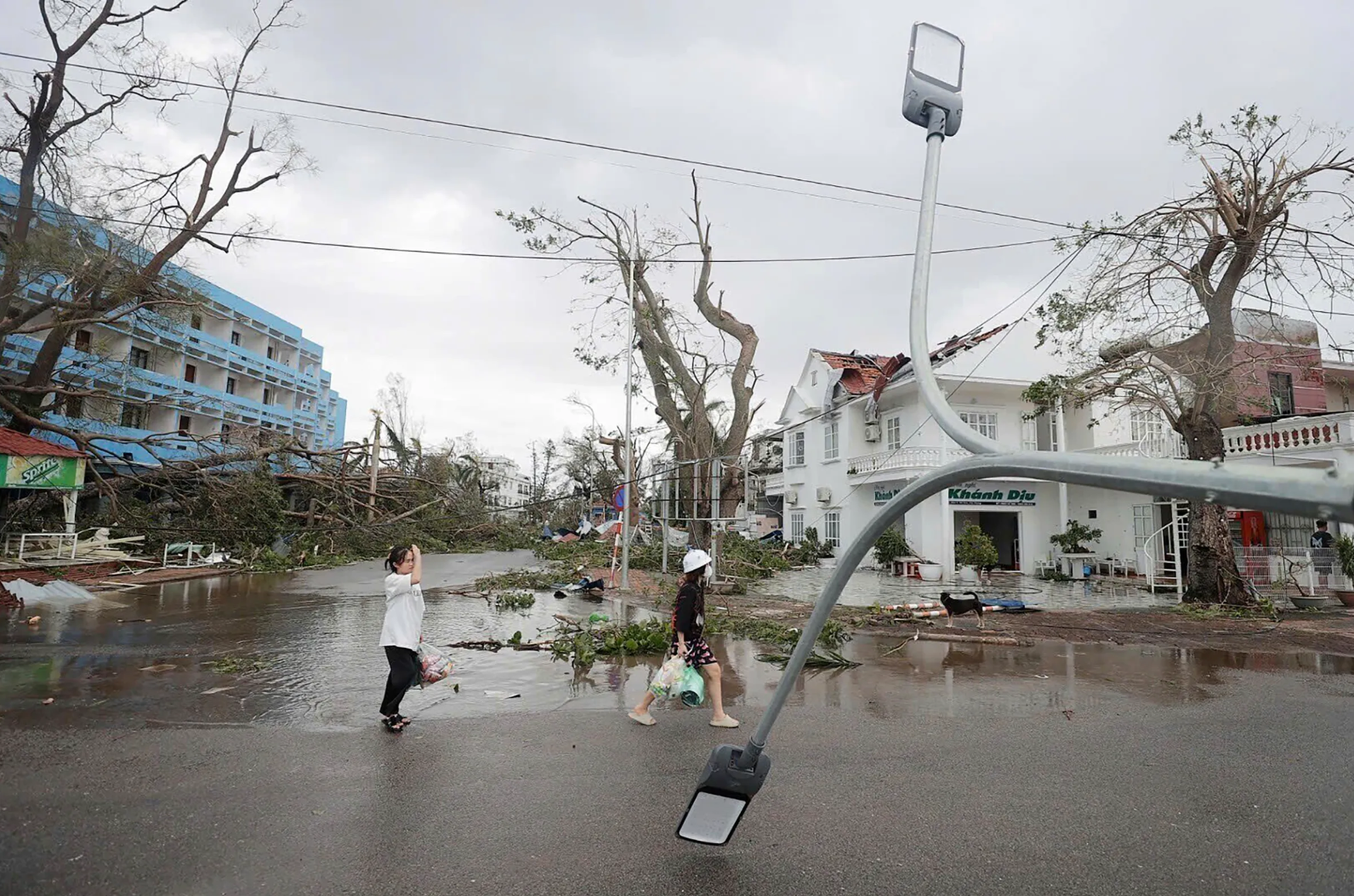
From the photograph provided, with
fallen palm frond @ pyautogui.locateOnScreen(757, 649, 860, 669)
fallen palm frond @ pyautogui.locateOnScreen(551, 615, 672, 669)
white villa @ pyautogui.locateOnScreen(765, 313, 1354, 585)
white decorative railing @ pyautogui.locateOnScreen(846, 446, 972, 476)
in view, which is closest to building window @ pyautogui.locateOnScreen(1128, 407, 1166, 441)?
white villa @ pyautogui.locateOnScreen(765, 313, 1354, 585)

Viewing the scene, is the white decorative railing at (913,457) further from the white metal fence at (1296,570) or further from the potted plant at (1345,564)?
the potted plant at (1345,564)

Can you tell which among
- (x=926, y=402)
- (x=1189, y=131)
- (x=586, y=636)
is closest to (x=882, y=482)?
(x=1189, y=131)

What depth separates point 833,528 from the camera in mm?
28844

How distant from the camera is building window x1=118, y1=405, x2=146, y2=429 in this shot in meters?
36.1

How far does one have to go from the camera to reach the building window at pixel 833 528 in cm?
2833

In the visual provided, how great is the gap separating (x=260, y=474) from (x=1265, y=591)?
27.6 meters

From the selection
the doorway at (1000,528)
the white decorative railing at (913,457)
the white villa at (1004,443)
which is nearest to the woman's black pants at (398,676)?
the white villa at (1004,443)

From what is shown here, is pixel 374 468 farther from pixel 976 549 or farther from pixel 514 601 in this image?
pixel 976 549

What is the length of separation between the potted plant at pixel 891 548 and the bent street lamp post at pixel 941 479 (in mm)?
21357

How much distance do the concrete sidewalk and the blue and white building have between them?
20551 millimetres

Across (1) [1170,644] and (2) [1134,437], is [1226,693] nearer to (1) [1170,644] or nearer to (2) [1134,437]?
(1) [1170,644]

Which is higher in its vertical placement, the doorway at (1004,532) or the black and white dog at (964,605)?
the doorway at (1004,532)

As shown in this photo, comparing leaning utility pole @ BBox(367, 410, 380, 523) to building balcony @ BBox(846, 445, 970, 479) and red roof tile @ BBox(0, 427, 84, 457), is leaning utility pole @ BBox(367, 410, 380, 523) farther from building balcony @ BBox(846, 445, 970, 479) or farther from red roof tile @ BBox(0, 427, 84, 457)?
building balcony @ BBox(846, 445, 970, 479)

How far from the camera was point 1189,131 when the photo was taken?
1385 cm
